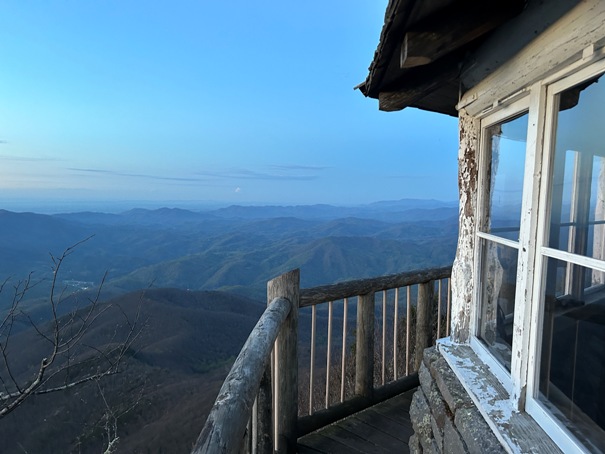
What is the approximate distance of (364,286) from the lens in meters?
2.66

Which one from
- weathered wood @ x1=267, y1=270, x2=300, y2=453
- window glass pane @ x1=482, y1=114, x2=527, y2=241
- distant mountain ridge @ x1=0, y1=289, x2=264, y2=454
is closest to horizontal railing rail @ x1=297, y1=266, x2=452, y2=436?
weathered wood @ x1=267, y1=270, x2=300, y2=453

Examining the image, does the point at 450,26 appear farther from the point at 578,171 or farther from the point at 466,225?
the point at 466,225

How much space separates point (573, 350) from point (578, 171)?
0.60m

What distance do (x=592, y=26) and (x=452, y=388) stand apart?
1401 mm

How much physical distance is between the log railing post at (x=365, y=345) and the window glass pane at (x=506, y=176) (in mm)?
1193

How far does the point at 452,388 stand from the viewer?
64.3 inches

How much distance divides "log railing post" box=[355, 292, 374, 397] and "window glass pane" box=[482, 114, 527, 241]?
119 cm

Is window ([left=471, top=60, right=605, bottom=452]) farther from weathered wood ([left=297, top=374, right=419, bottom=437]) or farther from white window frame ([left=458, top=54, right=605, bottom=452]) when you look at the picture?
weathered wood ([left=297, top=374, right=419, bottom=437])

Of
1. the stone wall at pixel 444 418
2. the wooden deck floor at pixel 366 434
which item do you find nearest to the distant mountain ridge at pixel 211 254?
the wooden deck floor at pixel 366 434

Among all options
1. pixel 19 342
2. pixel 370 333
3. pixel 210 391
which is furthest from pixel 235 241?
pixel 370 333

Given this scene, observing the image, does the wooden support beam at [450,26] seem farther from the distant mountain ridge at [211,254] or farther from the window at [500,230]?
the distant mountain ridge at [211,254]

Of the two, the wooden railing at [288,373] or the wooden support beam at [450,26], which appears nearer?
the wooden railing at [288,373]

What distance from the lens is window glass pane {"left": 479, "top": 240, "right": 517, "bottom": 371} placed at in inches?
58.2

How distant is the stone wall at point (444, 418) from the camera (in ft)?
4.36
